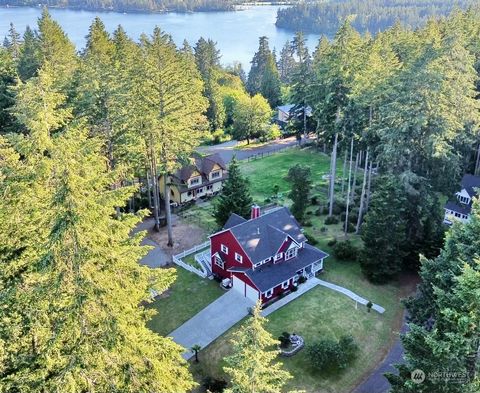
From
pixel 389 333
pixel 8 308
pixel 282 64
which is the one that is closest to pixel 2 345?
pixel 8 308

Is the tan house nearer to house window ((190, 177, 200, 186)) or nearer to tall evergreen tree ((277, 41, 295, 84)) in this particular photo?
house window ((190, 177, 200, 186))

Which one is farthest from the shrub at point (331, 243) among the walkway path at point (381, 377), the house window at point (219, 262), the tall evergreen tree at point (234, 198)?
the walkway path at point (381, 377)

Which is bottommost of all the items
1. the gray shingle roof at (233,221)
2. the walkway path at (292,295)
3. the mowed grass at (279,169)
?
the mowed grass at (279,169)

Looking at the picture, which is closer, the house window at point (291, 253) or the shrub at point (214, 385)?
the shrub at point (214, 385)

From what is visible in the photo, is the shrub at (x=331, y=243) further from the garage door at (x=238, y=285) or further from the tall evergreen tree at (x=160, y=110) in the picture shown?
the tall evergreen tree at (x=160, y=110)

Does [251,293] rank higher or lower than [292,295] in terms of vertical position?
higher

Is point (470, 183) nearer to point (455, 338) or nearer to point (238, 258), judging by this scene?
point (238, 258)

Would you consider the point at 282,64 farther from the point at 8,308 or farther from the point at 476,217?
the point at 8,308

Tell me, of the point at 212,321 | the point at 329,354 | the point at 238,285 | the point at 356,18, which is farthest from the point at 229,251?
the point at 356,18
